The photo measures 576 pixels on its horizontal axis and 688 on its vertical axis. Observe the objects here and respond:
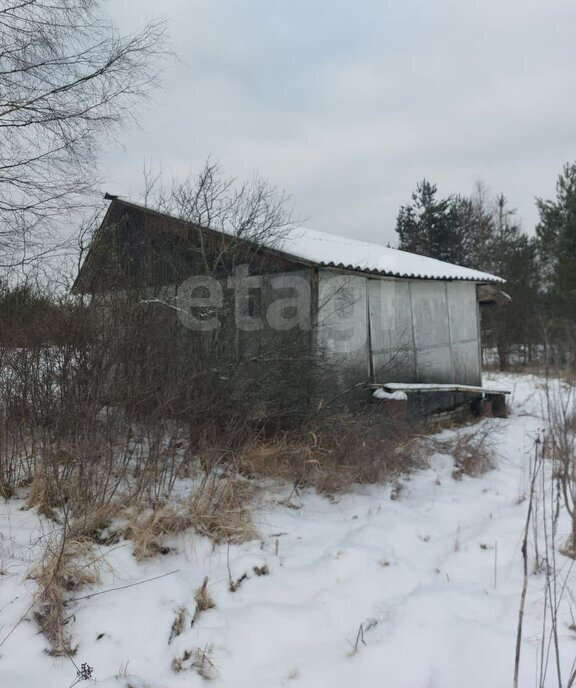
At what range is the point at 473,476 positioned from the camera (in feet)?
19.7

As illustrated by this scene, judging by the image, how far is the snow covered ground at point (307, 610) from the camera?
2490mm

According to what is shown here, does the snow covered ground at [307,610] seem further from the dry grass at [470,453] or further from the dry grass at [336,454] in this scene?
the dry grass at [470,453]

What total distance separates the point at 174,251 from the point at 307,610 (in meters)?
5.72

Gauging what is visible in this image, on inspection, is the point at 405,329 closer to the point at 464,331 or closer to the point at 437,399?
the point at 437,399

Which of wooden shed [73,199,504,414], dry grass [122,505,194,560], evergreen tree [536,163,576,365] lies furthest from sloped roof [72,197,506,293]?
evergreen tree [536,163,576,365]

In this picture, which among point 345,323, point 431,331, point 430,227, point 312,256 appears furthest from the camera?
point 430,227

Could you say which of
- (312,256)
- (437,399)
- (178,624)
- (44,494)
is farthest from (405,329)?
(178,624)

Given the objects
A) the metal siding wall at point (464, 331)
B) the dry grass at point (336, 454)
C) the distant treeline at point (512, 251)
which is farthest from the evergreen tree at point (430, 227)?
the dry grass at point (336, 454)

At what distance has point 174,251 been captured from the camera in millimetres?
7258

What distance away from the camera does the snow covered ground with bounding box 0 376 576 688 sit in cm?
249

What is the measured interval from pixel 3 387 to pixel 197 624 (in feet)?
9.60

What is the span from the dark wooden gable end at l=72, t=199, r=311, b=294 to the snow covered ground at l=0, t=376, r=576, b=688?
3391mm

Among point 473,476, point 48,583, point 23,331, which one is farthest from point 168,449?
point 473,476

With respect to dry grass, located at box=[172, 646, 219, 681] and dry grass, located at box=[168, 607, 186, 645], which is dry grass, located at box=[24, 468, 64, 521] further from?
dry grass, located at box=[172, 646, 219, 681]
